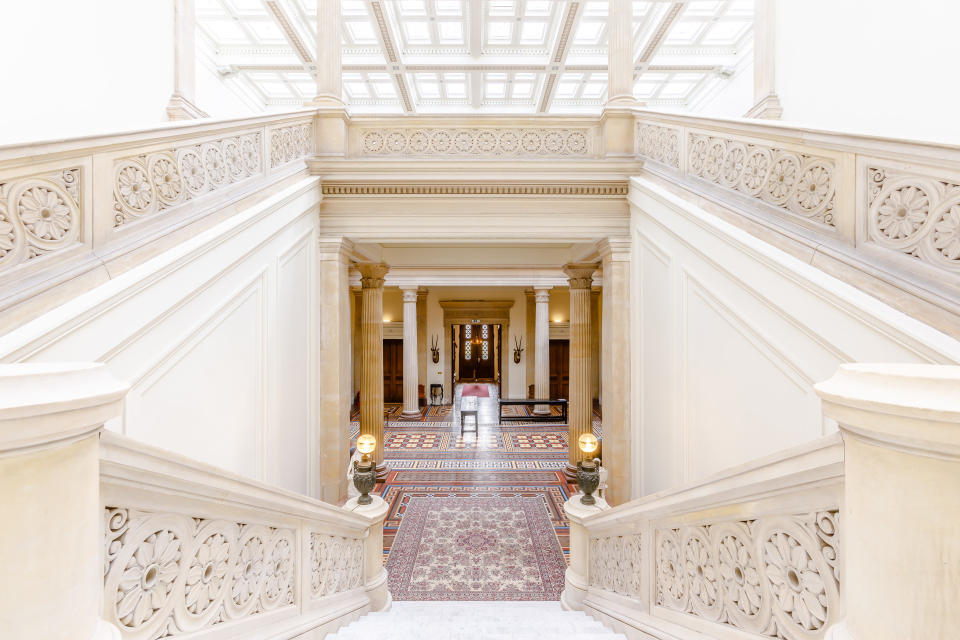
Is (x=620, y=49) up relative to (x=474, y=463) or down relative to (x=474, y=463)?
up

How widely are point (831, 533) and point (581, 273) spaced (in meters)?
6.27

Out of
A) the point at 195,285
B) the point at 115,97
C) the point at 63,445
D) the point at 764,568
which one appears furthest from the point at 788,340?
the point at 115,97

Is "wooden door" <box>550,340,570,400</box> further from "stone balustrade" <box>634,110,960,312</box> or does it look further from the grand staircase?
"stone balustrade" <box>634,110,960,312</box>

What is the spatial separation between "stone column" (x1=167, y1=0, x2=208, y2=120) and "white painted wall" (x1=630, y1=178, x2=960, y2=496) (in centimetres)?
511

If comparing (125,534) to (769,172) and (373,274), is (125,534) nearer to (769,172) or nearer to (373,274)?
(769,172)

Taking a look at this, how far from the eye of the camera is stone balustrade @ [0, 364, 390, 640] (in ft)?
2.21

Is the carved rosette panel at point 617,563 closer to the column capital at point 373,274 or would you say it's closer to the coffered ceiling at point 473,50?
the column capital at point 373,274

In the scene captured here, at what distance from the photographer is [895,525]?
0.69 metres

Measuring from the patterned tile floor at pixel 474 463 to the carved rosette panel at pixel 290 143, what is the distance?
434cm

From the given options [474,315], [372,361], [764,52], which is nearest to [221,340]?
[372,361]

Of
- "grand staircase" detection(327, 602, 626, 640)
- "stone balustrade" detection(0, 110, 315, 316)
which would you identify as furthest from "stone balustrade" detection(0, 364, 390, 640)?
"stone balustrade" detection(0, 110, 315, 316)

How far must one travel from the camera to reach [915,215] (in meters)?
1.84

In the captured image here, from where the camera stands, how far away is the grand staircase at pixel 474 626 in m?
2.54

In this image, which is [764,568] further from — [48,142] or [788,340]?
[48,142]
